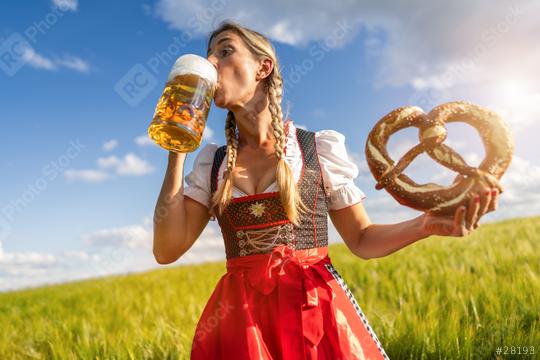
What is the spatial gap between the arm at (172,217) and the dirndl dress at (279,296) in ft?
Result: 0.57

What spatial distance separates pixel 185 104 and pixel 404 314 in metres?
2.17

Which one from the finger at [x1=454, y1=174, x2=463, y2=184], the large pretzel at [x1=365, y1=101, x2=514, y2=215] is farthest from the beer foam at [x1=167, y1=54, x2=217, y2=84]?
the finger at [x1=454, y1=174, x2=463, y2=184]

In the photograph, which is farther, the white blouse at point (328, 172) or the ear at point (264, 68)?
the ear at point (264, 68)

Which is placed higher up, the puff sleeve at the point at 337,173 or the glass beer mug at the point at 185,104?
the glass beer mug at the point at 185,104

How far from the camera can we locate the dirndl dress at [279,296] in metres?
1.79

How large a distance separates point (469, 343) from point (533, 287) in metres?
1.13

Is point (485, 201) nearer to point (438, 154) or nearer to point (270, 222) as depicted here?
point (438, 154)

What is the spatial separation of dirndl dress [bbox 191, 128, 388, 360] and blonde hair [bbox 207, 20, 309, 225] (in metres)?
0.05

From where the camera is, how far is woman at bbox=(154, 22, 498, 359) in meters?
1.81

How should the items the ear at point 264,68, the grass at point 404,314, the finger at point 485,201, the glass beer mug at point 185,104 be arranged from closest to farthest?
Result: 1. the finger at point 485,201
2. the glass beer mug at point 185,104
3. the ear at point 264,68
4. the grass at point 404,314

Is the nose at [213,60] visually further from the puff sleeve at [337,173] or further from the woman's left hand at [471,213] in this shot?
the woman's left hand at [471,213]

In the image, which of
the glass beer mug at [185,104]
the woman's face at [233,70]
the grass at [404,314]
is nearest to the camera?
the glass beer mug at [185,104]

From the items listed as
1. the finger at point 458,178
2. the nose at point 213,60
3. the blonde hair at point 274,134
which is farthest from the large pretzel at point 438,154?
the nose at point 213,60

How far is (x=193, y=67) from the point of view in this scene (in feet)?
6.24
